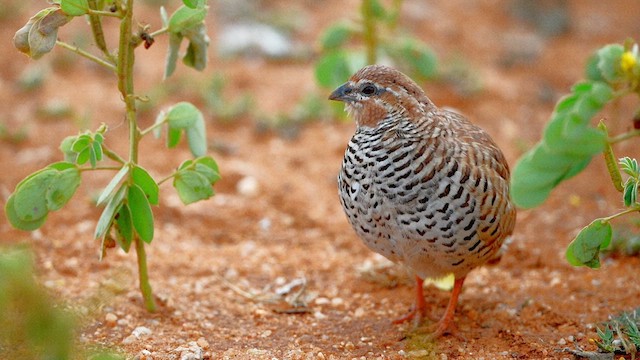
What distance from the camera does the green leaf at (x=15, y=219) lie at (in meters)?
3.34

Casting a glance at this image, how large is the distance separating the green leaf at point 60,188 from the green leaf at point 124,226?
23 cm

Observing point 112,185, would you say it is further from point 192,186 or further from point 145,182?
point 192,186

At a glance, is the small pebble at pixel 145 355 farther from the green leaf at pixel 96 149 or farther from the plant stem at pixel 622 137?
the plant stem at pixel 622 137

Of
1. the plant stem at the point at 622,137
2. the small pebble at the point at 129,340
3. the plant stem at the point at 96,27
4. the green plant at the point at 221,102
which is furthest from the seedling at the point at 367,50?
the plant stem at the point at 622,137

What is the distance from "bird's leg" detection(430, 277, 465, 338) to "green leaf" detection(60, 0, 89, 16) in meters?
2.22

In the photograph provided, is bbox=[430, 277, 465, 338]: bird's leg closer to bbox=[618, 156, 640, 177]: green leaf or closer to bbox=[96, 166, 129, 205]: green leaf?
bbox=[618, 156, 640, 177]: green leaf

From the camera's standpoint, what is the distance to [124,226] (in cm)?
351

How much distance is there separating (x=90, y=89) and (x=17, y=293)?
4.58 m

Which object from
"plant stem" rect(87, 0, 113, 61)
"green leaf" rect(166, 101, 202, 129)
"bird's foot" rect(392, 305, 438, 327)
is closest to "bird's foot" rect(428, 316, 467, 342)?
"bird's foot" rect(392, 305, 438, 327)

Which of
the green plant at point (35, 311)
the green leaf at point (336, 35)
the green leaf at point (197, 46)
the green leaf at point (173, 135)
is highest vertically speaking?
the green leaf at point (336, 35)

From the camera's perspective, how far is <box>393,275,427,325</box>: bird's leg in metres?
4.18

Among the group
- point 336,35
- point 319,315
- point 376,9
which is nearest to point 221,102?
point 336,35

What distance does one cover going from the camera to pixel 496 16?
8.57m

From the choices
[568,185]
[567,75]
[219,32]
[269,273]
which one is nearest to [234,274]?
[269,273]
